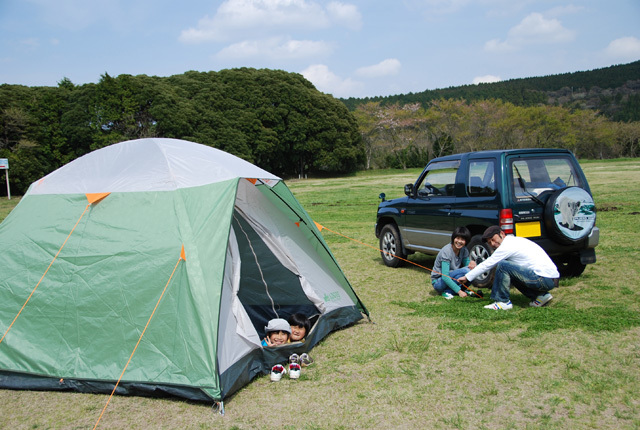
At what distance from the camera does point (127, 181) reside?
5.30m

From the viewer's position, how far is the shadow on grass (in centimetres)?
564

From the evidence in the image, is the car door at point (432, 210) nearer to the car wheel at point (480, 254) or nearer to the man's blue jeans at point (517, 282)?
the car wheel at point (480, 254)

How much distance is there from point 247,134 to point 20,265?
1659 inches

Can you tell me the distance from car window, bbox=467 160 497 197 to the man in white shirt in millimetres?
1099

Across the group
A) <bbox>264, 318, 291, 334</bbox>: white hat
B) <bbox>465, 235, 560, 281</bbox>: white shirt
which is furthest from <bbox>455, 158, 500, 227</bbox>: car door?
<bbox>264, 318, 291, 334</bbox>: white hat

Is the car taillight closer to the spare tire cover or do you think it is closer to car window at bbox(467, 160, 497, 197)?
car window at bbox(467, 160, 497, 197)

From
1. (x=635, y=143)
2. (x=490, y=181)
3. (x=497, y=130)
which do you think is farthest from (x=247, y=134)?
(x=635, y=143)

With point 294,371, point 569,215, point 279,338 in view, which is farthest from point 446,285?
point 294,371

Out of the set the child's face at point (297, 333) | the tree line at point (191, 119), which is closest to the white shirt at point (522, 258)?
the child's face at point (297, 333)

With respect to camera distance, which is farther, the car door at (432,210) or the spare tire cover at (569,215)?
the car door at (432,210)

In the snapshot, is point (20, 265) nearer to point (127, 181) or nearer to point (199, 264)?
point (127, 181)

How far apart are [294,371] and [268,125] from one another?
44.9 m

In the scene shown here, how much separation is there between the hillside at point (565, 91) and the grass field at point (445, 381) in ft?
289

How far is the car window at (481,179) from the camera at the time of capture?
7294 millimetres
